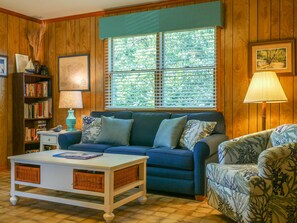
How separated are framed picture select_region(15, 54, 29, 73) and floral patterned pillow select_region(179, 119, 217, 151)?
288 centimetres

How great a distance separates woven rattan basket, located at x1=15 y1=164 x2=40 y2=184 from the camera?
10.7 ft

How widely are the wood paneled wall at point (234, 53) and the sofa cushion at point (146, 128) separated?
84 cm

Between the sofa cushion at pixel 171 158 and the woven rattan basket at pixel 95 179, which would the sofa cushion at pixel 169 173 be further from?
the woven rattan basket at pixel 95 179

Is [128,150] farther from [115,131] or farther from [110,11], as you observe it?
[110,11]

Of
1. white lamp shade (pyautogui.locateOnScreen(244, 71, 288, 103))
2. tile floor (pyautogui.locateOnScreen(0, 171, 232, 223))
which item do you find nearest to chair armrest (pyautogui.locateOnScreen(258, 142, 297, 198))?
tile floor (pyautogui.locateOnScreen(0, 171, 232, 223))

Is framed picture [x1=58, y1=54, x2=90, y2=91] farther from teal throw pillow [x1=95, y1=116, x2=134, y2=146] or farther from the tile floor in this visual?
the tile floor

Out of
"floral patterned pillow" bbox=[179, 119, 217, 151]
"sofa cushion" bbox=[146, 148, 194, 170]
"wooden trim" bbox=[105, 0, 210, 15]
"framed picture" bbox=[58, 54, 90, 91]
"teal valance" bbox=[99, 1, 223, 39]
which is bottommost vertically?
"sofa cushion" bbox=[146, 148, 194, 170]

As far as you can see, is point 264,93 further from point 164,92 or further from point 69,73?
point 69,73

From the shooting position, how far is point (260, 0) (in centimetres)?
410

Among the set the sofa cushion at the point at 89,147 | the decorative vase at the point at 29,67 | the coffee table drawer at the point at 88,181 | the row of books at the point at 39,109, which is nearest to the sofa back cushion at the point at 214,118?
the sofa cushion at the point at 89,147

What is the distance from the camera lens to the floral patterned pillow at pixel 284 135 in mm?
2945

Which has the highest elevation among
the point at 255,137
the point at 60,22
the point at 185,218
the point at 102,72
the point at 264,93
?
the point at 60,22

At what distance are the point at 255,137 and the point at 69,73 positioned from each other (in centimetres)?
328

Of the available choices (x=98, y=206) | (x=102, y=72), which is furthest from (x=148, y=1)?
(x=98, y=206)
